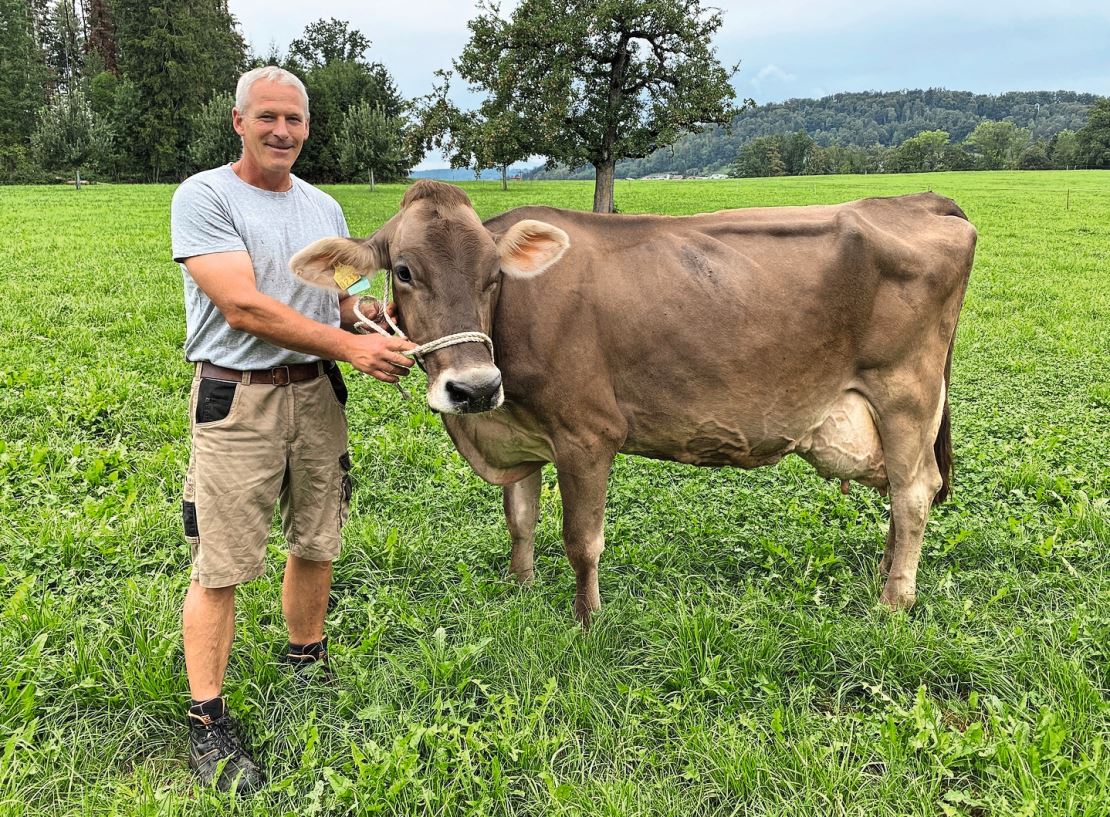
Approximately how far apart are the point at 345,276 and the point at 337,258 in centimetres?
9

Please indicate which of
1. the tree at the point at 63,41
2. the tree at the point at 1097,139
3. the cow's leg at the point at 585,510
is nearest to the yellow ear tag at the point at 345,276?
the cow's leg at the point at 585,510

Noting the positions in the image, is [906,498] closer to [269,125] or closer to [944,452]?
[944,452]

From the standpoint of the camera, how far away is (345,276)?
10.7 ft

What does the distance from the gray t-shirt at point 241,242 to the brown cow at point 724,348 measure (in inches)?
35.3

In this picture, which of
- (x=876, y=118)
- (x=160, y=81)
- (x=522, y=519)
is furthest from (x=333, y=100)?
(x=876, y=118)

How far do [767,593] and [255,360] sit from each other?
3.04 meters

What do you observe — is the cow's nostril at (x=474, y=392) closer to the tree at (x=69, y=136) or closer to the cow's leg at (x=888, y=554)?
the cow's leg at (x=888, y=554)

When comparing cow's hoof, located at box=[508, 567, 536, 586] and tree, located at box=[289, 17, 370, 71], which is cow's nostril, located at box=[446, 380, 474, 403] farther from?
tree, located at box=[289, 17, 370, 71]

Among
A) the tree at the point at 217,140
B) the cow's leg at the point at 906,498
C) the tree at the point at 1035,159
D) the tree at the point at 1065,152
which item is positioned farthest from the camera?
the tree at the point at 1035,159

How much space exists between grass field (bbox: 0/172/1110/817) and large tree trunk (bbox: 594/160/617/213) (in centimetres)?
1719

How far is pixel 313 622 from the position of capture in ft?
12.4

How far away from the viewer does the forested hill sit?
155 meters

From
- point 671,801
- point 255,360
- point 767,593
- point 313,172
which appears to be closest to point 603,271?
point 255,360

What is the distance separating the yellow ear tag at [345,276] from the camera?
3248 mm
